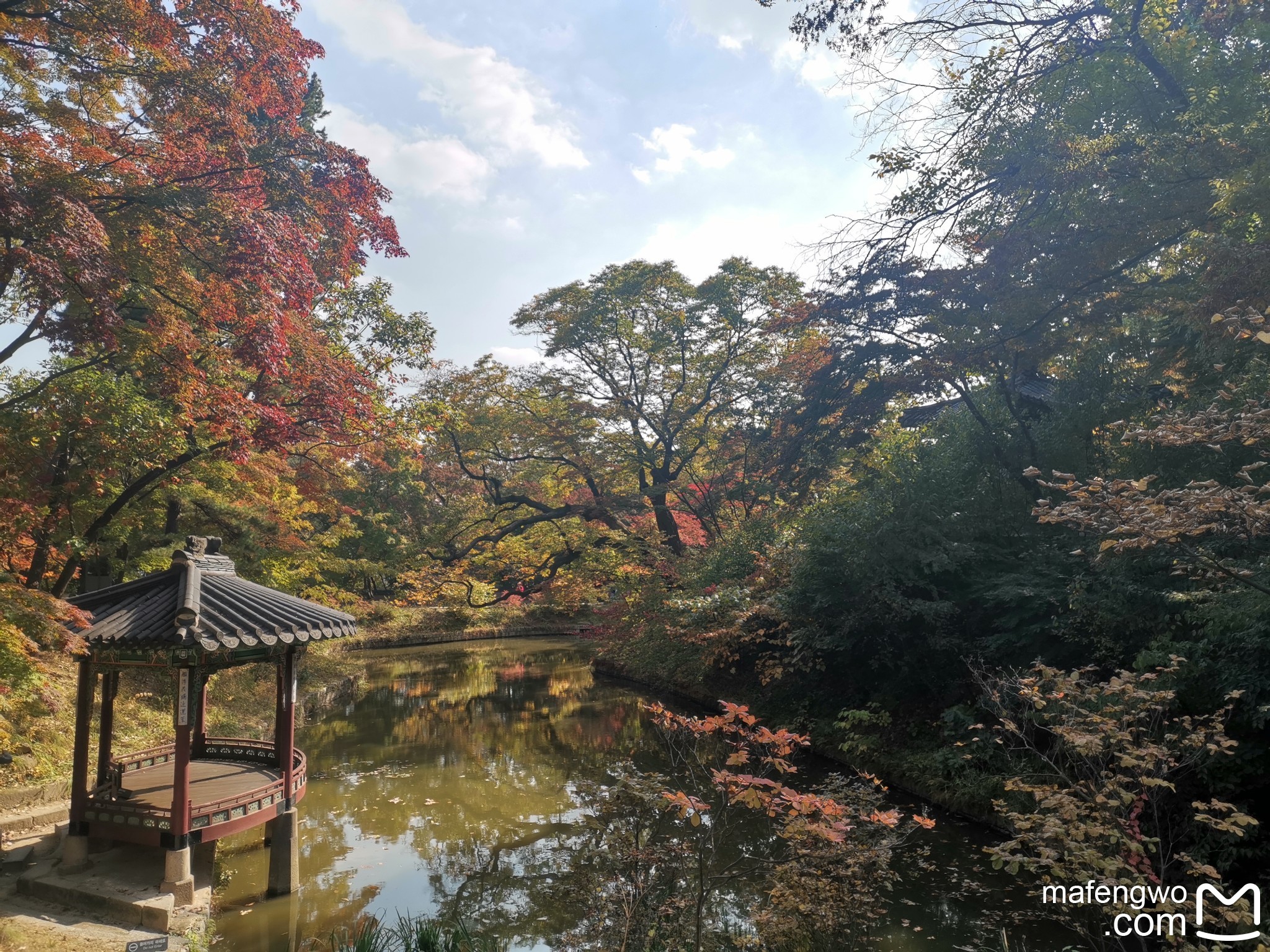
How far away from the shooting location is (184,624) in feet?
17.8

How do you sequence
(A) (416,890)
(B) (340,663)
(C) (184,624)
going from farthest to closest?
(B) (340,663)
(A) (416,890)
(C) (184,624)

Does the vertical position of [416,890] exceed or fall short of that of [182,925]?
it falls short

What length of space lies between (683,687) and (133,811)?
11.1 m

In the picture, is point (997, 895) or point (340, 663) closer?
point (997, 895)

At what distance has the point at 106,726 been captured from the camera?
21.9 ft

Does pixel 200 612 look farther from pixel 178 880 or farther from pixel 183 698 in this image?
pixel 178 880

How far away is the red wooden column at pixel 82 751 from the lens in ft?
19.1

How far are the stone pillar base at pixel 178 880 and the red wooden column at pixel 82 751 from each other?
106 cm

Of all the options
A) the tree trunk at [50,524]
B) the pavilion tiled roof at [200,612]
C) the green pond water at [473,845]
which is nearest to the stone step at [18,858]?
the green pond water at [473,845]

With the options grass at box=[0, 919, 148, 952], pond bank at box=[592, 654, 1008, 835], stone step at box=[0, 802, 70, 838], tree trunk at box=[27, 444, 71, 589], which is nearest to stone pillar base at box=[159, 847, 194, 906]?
grass at box=[0, 919, 148, 952]

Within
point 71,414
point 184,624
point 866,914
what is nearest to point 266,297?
point 71,414

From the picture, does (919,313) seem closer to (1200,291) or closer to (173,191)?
(1200,291)

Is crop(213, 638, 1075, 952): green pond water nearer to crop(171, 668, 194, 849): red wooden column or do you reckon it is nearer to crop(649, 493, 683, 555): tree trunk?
crop(171, 668, 194, 849): red wooden column

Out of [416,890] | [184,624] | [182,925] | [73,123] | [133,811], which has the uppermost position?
[73,123]
